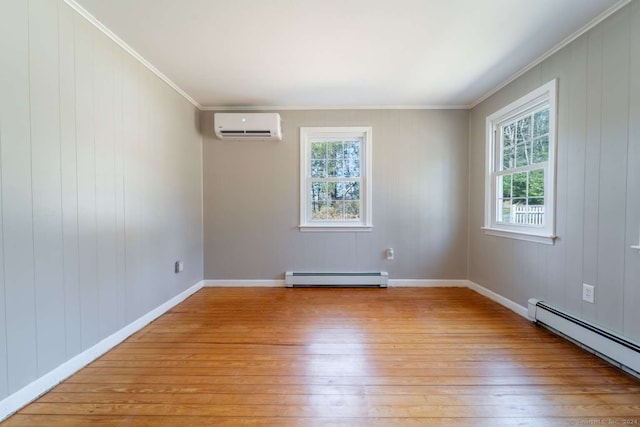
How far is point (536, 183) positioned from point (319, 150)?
234 cm

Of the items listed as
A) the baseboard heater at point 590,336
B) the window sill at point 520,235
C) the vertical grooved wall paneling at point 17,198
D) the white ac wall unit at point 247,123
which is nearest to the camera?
the vertical grooved wall paneling at point 17,198

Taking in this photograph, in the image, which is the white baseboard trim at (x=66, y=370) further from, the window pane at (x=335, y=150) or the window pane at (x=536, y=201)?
the window pane at (x=536, y=201)

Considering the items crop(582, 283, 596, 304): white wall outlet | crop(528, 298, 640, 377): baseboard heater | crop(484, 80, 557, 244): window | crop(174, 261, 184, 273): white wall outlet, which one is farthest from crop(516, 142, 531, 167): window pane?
crop(174, 261, 184, 273): white wall outlet

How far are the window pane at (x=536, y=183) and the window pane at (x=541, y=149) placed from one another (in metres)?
0.11

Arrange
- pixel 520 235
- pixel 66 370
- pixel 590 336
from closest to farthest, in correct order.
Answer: pixel 66 370, pixel 590 336, pixel 520 235

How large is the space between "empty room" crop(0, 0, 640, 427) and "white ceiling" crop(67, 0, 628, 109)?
0.02m

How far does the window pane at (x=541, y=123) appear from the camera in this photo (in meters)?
2.36

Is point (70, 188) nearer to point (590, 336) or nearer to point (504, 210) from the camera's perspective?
point (590, 336)

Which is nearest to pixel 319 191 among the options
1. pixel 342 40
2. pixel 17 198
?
pixel 342 40

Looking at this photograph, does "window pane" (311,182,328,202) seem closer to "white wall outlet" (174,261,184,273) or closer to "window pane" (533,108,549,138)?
"white wall outlet" (174,261,184,273)

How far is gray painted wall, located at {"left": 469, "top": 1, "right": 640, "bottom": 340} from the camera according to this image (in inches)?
65.8

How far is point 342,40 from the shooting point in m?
2.04

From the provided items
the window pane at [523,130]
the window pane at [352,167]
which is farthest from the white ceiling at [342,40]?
the window pane at [352,167]

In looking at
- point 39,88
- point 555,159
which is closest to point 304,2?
point 39,88
